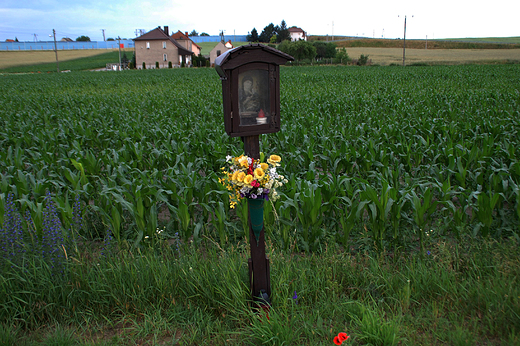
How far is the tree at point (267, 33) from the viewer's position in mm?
110475

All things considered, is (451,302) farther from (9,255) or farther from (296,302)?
(9,255)

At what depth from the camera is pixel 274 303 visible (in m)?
2.75

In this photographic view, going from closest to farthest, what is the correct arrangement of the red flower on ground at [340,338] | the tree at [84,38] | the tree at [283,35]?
the red flower on ground at [340,338] < the tree at [283,35] < the tree at [84,38]

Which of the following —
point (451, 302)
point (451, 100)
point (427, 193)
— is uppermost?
point (451, 100)

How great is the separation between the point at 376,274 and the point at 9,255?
11.3 feet

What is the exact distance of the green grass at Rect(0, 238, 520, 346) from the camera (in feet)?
7.93

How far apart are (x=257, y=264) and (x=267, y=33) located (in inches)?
4677

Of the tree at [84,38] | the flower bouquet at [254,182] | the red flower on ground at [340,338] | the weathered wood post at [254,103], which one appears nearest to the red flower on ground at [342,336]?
the red flower on ground at [340,338]

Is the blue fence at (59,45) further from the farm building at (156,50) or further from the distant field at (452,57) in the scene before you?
the distant field at (452,57)

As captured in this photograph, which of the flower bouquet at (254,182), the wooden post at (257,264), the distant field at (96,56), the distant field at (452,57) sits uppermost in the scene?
the distant field at (96,56)

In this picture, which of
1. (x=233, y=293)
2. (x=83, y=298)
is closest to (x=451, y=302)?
(x=233, y=293)

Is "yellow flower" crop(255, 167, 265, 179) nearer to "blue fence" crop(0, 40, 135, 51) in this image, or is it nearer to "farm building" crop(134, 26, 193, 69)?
"farm building" crop(134, 26, 193, 69)

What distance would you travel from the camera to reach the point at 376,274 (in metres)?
3.05

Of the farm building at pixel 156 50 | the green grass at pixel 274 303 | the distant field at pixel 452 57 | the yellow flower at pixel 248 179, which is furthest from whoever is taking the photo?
the farm building at pixel 156 50
